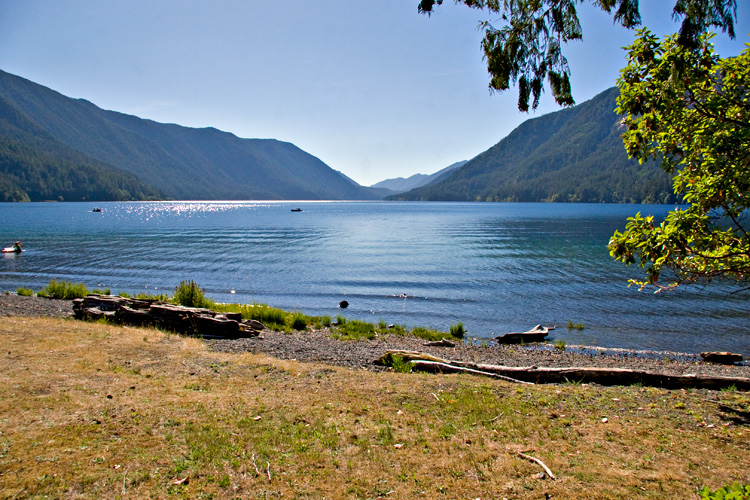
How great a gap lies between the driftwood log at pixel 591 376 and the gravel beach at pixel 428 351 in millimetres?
2184

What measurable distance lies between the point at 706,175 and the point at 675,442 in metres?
4.96

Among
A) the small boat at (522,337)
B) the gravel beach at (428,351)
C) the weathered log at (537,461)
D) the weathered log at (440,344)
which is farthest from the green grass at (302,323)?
the weathered log at (537,461)

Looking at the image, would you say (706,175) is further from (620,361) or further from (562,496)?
(620,361)

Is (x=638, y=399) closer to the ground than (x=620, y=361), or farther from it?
farther from it

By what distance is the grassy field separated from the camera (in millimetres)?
5414

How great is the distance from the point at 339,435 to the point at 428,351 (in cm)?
940

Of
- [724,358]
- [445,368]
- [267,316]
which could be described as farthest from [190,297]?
[724,358]

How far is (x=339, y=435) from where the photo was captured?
6.96 meters

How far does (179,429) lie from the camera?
6895 mm

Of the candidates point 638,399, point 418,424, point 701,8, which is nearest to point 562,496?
point 418,424

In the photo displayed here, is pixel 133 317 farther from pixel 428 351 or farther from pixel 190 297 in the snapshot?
pixel 428 351

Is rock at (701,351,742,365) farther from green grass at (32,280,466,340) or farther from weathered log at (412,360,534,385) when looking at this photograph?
weathered log at (412,360,534,385)

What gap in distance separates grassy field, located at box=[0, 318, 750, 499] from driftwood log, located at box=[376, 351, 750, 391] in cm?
78

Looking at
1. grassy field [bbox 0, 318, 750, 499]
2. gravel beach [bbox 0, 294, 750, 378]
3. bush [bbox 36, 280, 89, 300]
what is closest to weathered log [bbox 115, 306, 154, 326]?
gravel beach [bbox 0, 294, 750, 378]
